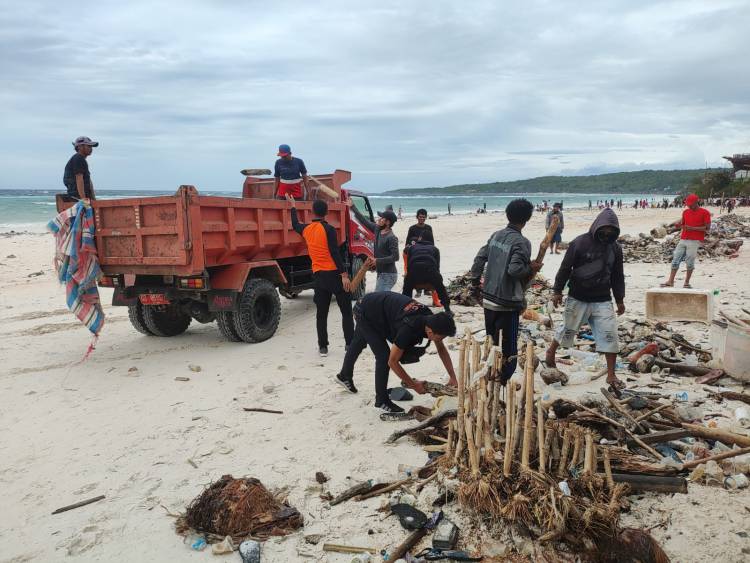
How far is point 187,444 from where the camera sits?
429cm

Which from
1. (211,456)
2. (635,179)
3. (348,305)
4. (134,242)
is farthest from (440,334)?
(635,179)

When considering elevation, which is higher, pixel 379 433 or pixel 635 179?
pixel 635 179

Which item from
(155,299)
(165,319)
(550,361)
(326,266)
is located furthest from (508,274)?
(165,319)

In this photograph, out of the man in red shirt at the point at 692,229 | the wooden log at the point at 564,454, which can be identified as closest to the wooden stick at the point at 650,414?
the wooden log at the point at 564,454

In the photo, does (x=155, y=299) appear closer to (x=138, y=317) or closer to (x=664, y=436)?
(x=138, y=317)

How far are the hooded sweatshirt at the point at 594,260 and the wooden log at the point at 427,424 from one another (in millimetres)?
1822

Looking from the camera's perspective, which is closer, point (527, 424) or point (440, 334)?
point (527, 424)

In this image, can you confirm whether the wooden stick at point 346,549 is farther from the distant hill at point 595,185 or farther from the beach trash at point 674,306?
the distant hill at point 595,185

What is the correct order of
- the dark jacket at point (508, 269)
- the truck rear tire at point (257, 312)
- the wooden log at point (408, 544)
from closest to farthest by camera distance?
the wooden log at point (408, 544), the dark jacket at point (508, 269), the truck rear tire at point (257, 312)

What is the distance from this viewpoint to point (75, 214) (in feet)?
20.5

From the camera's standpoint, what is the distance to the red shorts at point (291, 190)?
29.1 feet

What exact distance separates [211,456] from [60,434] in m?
1.52

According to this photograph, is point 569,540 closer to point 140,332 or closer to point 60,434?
point 60,434

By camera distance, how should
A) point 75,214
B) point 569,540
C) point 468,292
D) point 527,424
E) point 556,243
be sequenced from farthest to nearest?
point 556,243 → point 468,292 → point 75,214 → point 527,424 → point 569,540
